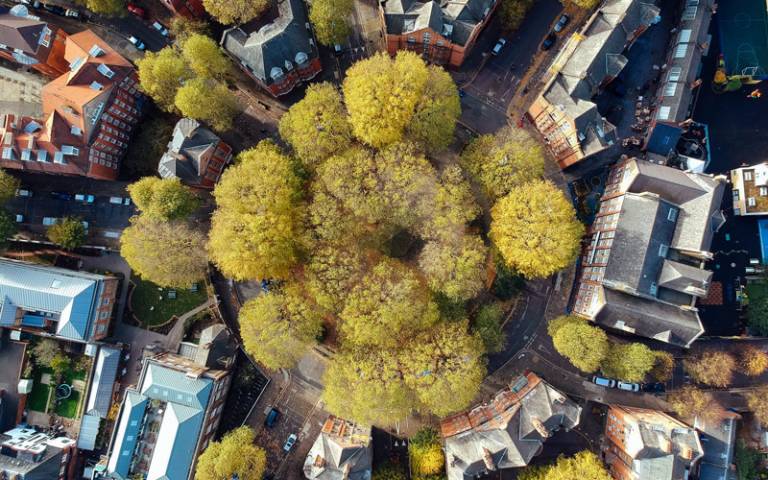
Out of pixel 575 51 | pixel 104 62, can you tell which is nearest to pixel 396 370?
pixel 575 51

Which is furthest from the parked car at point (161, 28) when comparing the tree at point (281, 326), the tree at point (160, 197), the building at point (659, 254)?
the building at point (659, 254)

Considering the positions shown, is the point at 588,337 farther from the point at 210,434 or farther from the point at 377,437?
the point at 210,434

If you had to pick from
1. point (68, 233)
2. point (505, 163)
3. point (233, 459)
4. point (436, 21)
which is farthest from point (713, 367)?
point (68, 233)

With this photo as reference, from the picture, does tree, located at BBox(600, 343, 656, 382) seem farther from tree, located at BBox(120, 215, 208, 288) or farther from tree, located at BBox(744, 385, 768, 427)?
tree, located at BBox(120, 215, 208, 288)

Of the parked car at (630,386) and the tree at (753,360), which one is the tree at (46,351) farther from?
the tree at (753,360)

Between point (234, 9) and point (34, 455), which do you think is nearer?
point (234, 9)

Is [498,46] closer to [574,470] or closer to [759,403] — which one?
[574,470]
